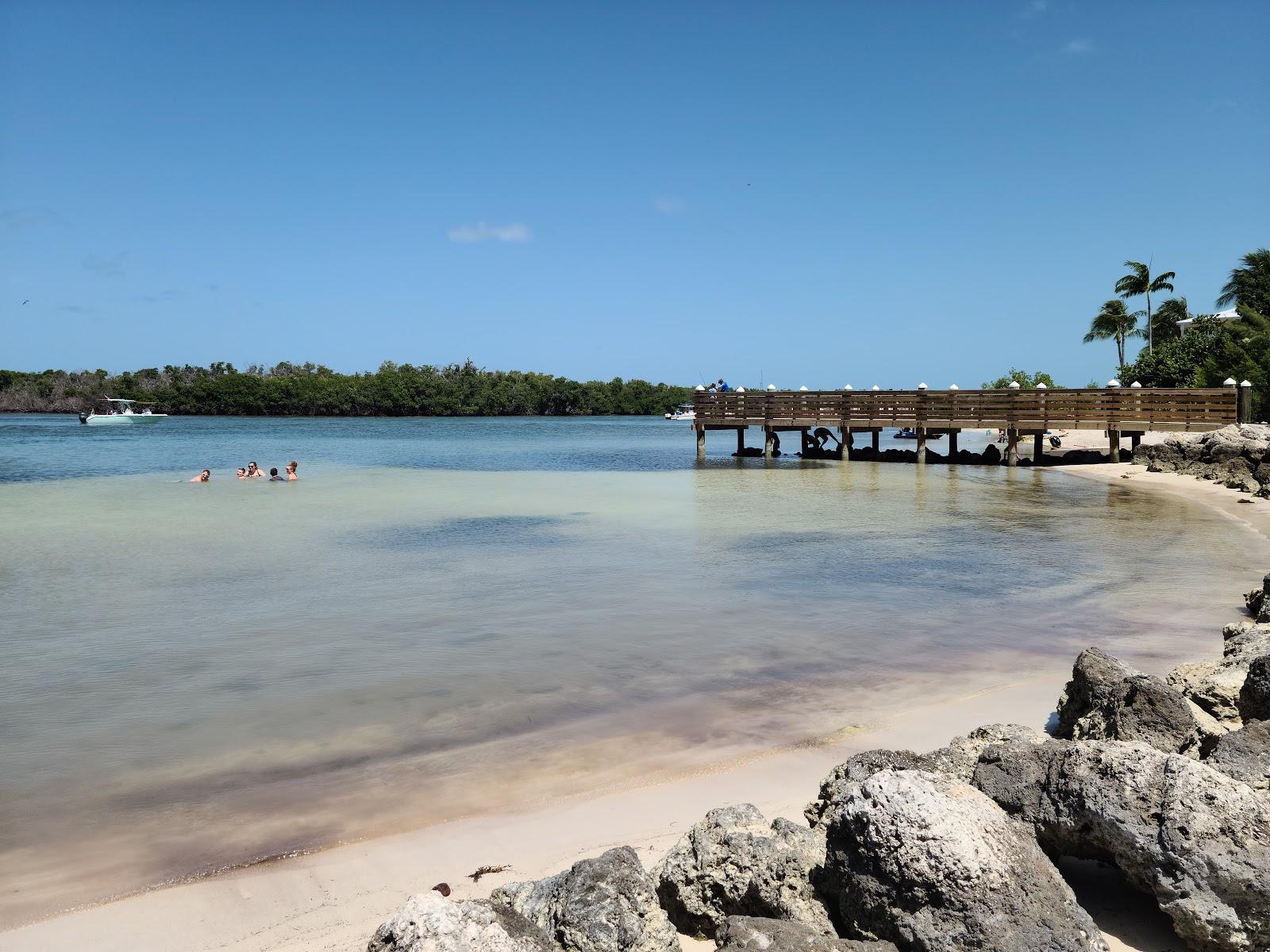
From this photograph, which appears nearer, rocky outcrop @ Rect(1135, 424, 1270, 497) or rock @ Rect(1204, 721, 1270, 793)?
rock @ Rect(1204, 721, 1270, 793)

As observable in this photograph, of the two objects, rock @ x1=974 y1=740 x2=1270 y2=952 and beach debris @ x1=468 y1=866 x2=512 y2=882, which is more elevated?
rock @ x1=974 y1=740 x2=1270 y2=952

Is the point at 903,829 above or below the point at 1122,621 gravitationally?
above

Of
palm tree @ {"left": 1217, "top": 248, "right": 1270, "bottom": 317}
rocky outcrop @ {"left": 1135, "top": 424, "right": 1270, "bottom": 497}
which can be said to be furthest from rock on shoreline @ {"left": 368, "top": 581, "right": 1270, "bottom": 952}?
palm tree @ {"left": 1217, "top": 248, "right": 1270, "bottom": 317}

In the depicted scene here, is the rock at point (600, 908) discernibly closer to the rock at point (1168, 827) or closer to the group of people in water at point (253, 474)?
the rock at point (1168, 827)

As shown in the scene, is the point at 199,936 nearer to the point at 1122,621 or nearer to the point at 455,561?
the point at 1122,621

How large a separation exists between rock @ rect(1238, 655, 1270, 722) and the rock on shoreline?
93 cm

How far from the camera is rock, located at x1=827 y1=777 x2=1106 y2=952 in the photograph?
3.11 metres

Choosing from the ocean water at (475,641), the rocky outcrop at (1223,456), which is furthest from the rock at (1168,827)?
the rocky outcrop at (1223,456)

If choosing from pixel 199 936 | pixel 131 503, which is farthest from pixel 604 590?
pixel 131 503

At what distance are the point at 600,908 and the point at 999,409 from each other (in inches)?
1252

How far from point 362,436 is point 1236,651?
75.0m

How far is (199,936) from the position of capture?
4094 millimetres

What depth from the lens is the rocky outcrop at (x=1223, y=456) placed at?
22.0 m

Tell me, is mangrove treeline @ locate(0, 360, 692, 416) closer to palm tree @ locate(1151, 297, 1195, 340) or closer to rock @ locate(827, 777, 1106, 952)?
palm tree @ locate(1151, 297, 1195, 340)
